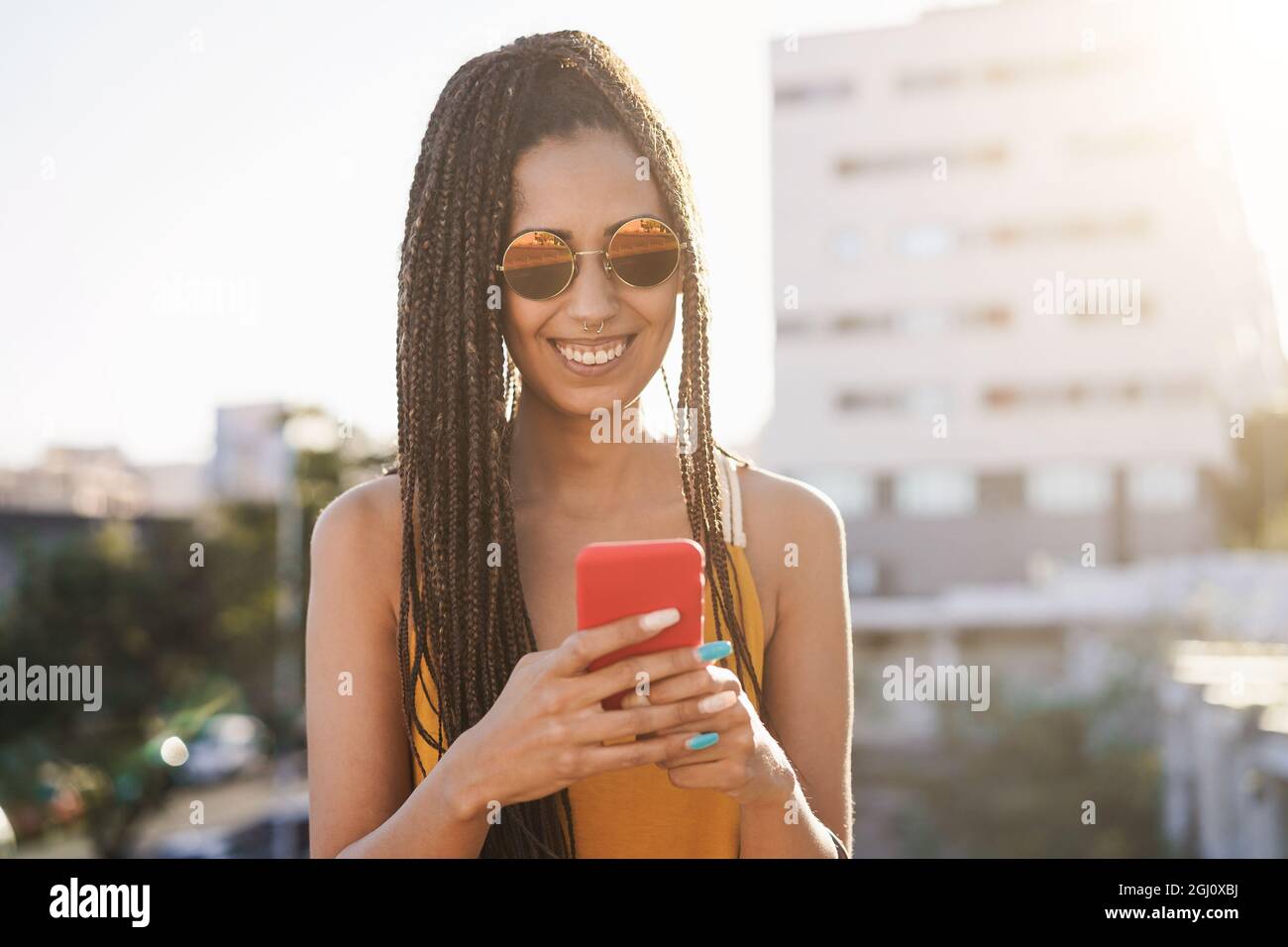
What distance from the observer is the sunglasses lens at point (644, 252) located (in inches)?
82.1

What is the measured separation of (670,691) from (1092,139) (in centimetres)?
3567

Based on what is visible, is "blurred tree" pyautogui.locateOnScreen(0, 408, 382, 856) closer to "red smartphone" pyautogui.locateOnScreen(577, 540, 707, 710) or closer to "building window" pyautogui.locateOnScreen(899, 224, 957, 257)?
"building window" pyautogui.locateOnScreen(899, 224, 957, 257)

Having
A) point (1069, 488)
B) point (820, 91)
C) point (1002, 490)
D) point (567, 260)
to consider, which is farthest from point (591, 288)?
point (820, 91)

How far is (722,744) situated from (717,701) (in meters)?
0.09

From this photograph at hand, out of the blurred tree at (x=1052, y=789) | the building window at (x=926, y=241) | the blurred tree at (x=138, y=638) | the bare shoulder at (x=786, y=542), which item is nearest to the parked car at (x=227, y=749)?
the blurred tree at (x=138, y=638)

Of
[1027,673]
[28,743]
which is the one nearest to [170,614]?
[28,743]

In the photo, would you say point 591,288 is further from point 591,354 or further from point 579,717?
point 579,717

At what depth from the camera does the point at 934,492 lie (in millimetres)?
33844

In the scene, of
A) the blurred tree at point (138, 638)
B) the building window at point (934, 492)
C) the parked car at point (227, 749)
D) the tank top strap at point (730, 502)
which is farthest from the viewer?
the parked car at point (227, 749)

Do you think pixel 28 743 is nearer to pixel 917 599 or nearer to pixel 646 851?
pixel 917 599

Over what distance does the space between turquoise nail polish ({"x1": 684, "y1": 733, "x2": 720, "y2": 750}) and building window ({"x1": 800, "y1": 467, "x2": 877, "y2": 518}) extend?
32.2 meters

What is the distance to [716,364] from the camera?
240 cm

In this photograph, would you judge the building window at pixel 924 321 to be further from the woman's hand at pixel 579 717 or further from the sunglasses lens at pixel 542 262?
the woman's hand at pixel 579 717

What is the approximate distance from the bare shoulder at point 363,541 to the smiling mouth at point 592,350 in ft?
1.40
